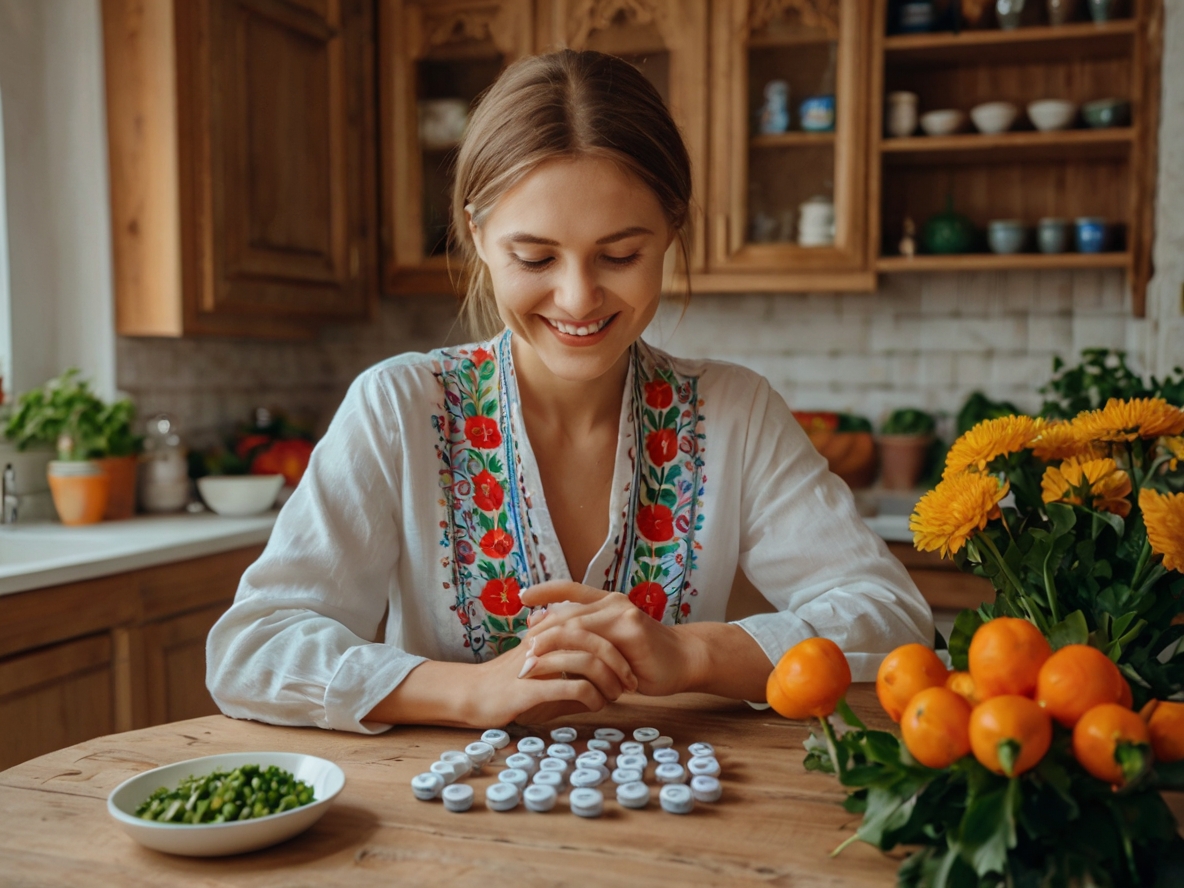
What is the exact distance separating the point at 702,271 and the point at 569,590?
2.19 meters

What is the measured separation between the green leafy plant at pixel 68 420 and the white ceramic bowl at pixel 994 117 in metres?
2.40

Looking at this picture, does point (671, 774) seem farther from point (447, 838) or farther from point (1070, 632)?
point (1070, 632)

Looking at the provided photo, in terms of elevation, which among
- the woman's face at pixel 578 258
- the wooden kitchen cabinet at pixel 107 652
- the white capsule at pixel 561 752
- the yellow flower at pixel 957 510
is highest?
the woman's face at pixel 578 258

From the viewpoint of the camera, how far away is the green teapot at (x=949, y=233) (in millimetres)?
3043

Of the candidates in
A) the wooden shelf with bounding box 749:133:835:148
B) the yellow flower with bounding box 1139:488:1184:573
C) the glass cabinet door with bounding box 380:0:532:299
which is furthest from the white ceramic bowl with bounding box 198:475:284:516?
the yellow flower with bounding box 1139:488:1184:573

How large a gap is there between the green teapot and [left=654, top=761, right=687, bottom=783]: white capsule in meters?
2.48

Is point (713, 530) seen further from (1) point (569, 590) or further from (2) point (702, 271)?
(2) point (702, 271)

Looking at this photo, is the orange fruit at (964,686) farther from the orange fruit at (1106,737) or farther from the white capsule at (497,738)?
the white capsule at (497,738)

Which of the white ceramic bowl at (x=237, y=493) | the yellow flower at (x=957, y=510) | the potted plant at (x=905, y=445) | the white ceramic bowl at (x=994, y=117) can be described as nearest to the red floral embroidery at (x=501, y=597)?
the yellow flower at (x=957, y=510)

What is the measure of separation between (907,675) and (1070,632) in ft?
0.46

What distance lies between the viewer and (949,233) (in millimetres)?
3045

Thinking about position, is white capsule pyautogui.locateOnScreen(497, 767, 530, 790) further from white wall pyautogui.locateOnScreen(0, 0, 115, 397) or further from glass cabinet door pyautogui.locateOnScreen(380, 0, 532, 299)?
glass cabinet door pyautogui.locateOnScreen(380, 0, 532, 299)

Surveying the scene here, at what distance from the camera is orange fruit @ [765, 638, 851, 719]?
79 centimetres

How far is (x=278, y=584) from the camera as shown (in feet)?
4.05
